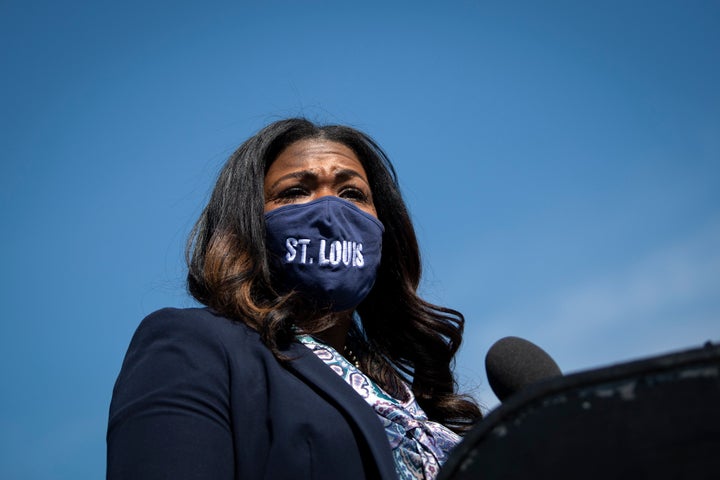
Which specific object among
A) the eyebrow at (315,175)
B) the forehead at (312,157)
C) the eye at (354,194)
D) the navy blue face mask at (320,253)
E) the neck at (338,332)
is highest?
the forehead at (312,157)

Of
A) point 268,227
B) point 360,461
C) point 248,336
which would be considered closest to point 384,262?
point 268,227

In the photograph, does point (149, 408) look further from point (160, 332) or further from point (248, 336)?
point (248, 336)

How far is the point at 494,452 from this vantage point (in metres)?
0.82

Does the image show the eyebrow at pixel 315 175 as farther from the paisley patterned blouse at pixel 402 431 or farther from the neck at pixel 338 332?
the paisley patterned blouse at pixel 402 431

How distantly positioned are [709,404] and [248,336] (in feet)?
6.45

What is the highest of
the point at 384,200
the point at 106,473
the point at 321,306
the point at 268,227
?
the point at 384,200

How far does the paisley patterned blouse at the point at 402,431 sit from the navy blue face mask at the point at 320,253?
0.37m

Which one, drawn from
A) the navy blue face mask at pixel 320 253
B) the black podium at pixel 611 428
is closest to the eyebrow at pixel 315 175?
the navy blue face mask at pixel 320 253

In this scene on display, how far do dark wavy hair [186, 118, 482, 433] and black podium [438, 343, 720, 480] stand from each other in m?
1.75

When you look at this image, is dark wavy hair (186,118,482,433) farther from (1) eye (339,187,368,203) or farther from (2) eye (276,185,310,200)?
(1) eye (339,187,368,203)

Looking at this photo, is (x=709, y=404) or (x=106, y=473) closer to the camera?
(x=709, y=404)

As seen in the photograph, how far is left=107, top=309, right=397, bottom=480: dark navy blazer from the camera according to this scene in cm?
197

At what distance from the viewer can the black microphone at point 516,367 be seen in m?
1.23

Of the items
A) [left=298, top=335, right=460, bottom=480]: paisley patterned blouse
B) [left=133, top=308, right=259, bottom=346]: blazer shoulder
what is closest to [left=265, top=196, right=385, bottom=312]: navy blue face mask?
[left=298, top=335, right=460, bottom=480]: paisley patterned blouse
